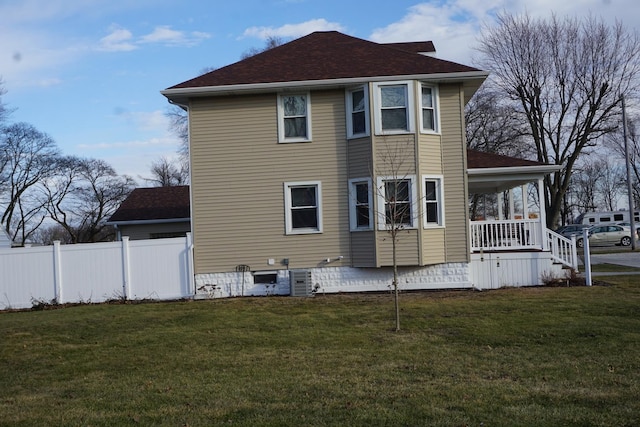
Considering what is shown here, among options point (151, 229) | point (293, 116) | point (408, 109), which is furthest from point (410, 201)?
point (151, 229)

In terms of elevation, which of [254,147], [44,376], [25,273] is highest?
[254,147]

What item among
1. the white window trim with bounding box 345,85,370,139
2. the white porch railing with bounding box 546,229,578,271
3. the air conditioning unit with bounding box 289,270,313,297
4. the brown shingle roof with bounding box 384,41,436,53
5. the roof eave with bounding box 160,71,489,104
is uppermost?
the brown shingle roof with bounding box 384,41,436,53

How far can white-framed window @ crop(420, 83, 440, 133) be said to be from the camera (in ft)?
55.8

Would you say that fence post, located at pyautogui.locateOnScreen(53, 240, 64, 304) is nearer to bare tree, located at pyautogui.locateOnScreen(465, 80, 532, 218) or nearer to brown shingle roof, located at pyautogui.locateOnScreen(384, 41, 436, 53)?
brown shingle roof, located at pyautogui.locateOnScreen(384, 41, 436, 53)

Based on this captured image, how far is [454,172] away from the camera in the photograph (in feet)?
56.3

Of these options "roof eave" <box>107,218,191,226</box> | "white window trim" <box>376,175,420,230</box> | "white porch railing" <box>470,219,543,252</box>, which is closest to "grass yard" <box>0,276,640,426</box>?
"white window trim" <box>376,175,420,230</box>

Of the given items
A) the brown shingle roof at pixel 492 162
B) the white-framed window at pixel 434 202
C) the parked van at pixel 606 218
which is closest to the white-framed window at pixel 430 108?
the white-framed window at pixel 434 202

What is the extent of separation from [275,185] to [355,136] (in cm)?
256

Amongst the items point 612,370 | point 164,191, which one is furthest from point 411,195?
point 164,191

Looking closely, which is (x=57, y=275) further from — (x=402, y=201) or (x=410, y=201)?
(x=410, y=201)

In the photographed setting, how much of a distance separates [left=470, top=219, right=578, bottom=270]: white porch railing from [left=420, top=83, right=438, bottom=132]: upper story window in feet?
9.93

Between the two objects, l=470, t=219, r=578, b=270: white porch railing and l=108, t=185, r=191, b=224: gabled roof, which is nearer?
l=470, t=219, r=578, b=270: white porch railing

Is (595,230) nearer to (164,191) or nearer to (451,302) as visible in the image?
(164,191)

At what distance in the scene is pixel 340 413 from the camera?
20.6 ft
